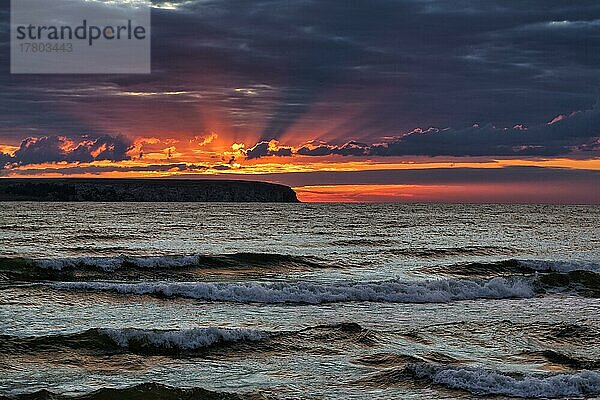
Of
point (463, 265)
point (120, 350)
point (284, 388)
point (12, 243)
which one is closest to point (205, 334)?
point (120, 350)

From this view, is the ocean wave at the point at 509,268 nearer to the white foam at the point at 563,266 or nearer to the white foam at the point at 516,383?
the white foam at the point at 563,266

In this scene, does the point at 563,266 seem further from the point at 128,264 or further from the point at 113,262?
the point at 113,262

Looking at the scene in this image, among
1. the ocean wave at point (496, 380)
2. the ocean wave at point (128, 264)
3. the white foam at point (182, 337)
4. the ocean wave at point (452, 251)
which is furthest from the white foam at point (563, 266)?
the ocean wave at point (496, 380)

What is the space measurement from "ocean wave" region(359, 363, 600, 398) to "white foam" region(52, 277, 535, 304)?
1022 cm

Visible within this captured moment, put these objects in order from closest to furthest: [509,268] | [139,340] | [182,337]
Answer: [139,340], [182,337], [509,268]

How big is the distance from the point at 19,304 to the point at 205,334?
831 cm

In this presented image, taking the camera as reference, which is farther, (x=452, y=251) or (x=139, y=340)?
(x=452, y=251)

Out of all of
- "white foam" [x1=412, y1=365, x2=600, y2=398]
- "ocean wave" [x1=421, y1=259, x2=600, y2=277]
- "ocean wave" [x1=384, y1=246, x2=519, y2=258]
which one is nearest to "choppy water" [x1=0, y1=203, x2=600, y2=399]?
"white foam" [x1=412, y1=365, x2=600, y2=398]

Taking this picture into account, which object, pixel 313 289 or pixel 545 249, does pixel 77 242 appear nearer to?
pixel 313 289

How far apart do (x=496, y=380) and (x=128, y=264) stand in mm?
23648

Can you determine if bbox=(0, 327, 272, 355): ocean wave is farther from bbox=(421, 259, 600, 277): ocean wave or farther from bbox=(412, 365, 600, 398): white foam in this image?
bbox=(421, 259, 600, 277): ocean wave

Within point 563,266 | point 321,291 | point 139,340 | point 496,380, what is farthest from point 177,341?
point 563,266

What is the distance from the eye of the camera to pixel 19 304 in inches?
858

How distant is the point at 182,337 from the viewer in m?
16.7
